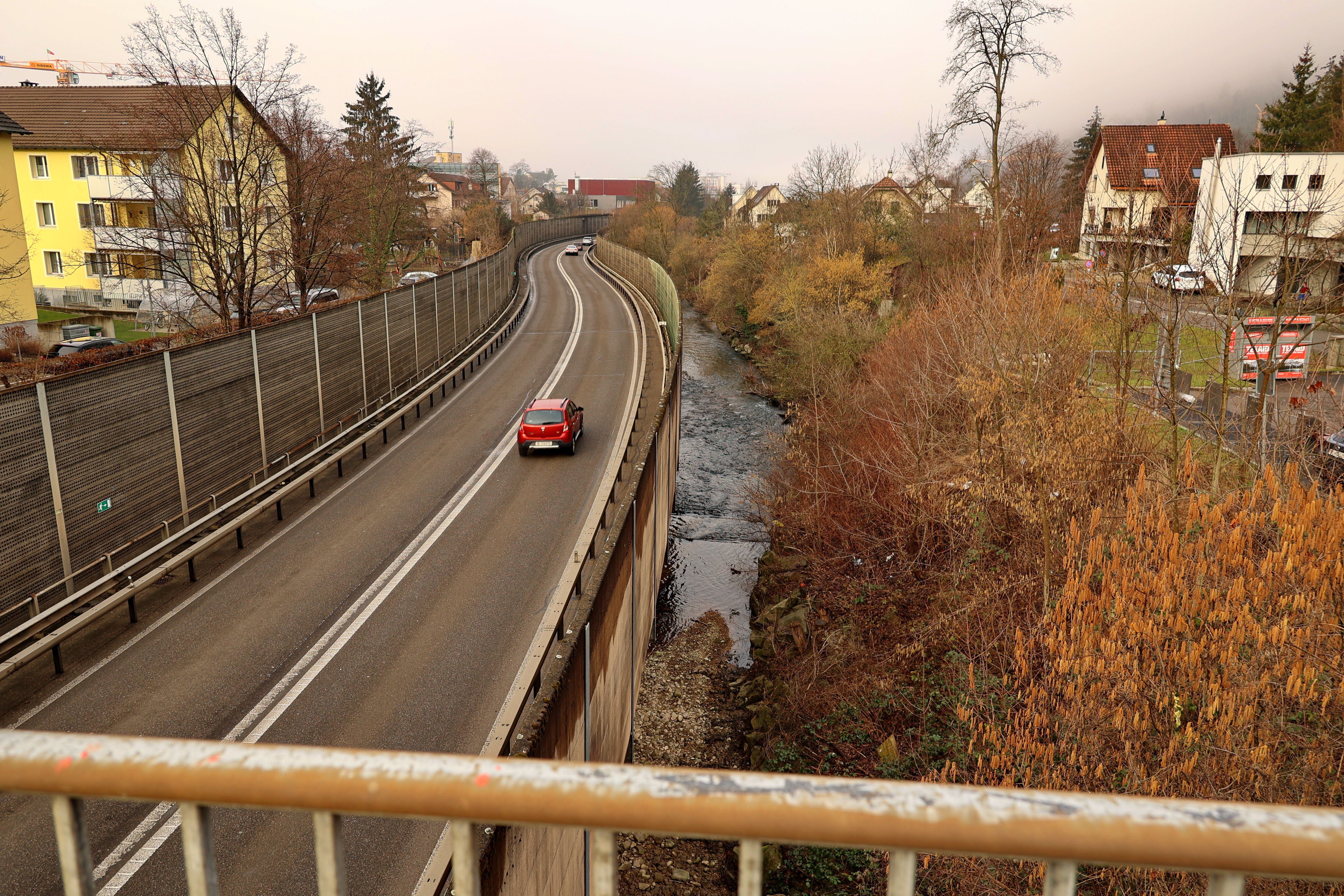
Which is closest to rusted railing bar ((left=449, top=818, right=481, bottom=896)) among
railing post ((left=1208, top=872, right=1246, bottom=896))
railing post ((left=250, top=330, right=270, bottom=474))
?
railing post ((left=1208, top=872, right=1246, bottom=896))

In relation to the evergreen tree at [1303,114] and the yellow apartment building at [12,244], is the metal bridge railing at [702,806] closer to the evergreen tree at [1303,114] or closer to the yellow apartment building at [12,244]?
the yellow apartment building at [12,244]

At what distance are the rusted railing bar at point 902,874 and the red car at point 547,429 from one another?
66.8 ft

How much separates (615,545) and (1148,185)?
11.1m

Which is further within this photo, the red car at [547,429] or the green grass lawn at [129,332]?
the green grass lawn at [129,332]

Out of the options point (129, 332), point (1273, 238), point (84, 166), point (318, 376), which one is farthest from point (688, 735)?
point (84, 166)

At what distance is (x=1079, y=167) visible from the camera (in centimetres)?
7400

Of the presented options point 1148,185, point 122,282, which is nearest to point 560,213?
point 122,282

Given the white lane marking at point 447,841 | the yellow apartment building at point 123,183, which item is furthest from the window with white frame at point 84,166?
the white lane marking at point 447,841

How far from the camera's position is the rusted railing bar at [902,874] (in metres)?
1.46

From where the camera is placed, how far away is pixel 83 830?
1.59 metres

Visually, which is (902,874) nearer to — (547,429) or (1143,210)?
(1143,210)

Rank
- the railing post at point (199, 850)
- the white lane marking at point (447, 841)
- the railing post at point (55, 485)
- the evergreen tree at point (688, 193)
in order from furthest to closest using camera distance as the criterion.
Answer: the evergreen tree at point (688, 193) → the railing post at point (55, 485) → the white lane marking at point (447, 841) → the railing post at point (199, 850)

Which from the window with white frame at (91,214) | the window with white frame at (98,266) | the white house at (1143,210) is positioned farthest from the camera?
the window with white frame at (91,214)

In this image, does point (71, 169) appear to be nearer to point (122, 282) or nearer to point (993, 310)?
point (122, 282)
